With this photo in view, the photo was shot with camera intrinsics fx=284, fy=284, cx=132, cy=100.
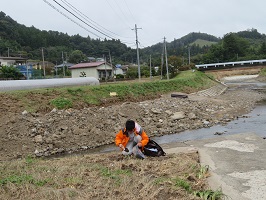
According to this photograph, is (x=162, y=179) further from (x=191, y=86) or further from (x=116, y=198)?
(x=191, y=86)

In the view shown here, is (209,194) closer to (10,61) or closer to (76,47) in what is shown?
(10,61)

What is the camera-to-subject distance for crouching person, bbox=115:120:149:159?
6.72 m

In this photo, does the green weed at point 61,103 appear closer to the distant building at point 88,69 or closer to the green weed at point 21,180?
the green weed at point 21,180

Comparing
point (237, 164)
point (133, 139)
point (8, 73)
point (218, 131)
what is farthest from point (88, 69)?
point (237, 164)

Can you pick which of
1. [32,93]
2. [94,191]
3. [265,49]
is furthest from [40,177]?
[265,49]

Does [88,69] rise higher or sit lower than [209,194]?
higher

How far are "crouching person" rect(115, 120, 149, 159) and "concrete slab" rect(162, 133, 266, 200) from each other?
1.46m

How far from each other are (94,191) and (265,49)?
8625cm

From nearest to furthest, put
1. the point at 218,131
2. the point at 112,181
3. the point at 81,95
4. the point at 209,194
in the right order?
1. the point at 209,194
2. the point at 112,181
3. the point at 218,131
4. the point at 81,95

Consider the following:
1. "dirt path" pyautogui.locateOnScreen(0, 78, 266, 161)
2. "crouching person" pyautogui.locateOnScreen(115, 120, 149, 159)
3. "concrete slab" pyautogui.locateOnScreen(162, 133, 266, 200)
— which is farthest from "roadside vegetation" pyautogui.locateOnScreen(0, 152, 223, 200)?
"dirt path" pyautogui.locateOnScreen(0, 78, 266, 161)

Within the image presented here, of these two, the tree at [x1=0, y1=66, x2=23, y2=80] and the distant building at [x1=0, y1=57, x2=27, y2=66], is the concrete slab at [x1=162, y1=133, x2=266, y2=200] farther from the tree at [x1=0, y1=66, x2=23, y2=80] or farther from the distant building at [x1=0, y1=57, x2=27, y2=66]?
the distant building at [x1=0, y1=57, x2=27, y2=66]

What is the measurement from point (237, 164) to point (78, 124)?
28.9 ft

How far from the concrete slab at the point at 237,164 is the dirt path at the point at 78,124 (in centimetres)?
546

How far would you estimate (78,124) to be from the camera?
1352 centimetres
